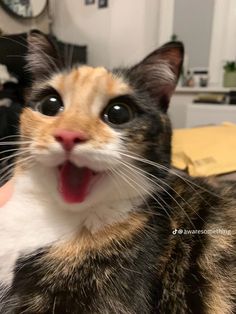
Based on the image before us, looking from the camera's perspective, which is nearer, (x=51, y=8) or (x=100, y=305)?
(x=100, y=305)

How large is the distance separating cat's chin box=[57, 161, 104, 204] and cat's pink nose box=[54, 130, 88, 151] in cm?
6

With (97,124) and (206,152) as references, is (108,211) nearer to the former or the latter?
(97,124)

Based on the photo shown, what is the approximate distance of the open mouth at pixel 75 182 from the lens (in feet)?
2.05

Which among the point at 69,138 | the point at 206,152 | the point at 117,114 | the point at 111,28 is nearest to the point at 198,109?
the point at 111,28

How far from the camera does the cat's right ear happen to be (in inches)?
30.2

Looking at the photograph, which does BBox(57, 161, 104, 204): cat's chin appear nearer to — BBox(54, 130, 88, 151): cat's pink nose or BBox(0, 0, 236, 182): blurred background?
BBox(54, 130, 88, 151): cat's pink nose

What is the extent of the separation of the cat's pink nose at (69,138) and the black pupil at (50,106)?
0.13 metres

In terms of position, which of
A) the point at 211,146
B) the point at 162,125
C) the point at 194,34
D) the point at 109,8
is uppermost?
the point at 109,8

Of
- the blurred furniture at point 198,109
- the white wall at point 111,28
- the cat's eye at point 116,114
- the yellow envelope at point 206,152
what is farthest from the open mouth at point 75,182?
the white wall at point 111,28

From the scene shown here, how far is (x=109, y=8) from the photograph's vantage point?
294 centimetres

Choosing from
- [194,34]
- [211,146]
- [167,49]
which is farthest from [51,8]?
[167,49]

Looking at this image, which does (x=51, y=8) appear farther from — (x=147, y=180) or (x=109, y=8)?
(x=147, y=180)

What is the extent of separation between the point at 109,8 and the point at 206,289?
281 cm

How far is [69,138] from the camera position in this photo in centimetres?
56
